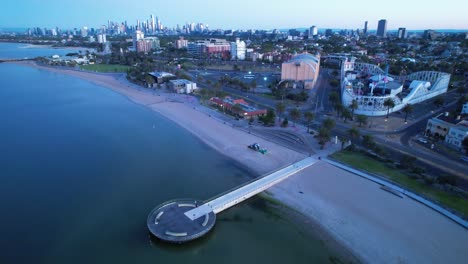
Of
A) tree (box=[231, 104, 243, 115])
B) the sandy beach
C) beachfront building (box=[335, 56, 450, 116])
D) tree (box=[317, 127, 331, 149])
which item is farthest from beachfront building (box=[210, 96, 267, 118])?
beachfront building (box=[335, 56, 450, 116])

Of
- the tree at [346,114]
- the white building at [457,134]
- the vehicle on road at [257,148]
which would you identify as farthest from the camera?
the tree at [346,114]

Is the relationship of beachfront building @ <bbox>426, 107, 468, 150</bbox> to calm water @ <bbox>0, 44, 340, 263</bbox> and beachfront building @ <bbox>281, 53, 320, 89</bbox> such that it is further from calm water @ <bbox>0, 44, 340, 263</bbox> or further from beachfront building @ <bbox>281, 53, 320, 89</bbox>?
beachfront building @ <bbox>281, 53, 320, 89</bbox>

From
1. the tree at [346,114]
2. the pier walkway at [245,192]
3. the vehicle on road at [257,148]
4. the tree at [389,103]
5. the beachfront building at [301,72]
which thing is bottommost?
the pier walkway at [245,192]

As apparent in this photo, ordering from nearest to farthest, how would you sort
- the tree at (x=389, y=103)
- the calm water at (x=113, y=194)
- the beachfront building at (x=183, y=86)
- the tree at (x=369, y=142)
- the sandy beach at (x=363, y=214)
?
the sandy beach at (x=363, y=214) < the calm water at (x=113, y=194) < the tree at (x=369, y=142) < the tree at (x=389, y=103) < the beachfront building at (x=183, y=86)

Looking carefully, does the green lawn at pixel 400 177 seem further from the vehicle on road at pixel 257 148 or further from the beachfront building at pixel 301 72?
the beachfront building at pixel 301 72

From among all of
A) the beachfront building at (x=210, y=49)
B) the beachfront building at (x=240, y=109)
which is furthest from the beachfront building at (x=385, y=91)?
the beachfront building at (x=210, y=49)

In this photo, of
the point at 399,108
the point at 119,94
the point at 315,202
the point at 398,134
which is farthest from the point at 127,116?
the point at 399,108

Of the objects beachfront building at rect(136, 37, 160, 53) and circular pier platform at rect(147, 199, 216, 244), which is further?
beachfront building at rect(136, 37, 160, 53)
